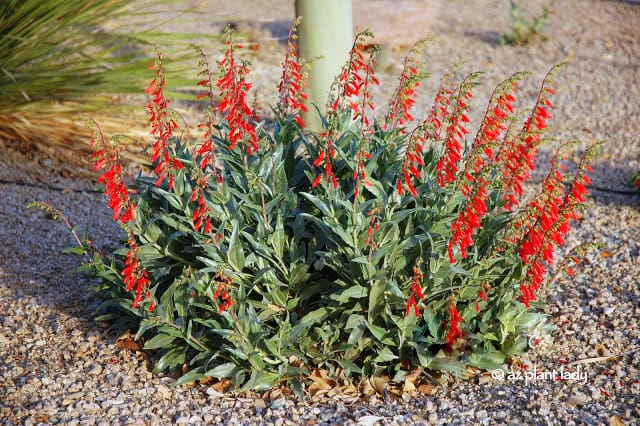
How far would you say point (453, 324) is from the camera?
2934mm

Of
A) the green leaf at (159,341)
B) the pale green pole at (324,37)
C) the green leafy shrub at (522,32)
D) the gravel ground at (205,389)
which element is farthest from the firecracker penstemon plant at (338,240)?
the green leafy shrub at (522,32)

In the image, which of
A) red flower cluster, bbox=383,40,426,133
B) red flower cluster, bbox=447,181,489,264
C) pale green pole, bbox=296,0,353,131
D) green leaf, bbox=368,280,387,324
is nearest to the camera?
A: red flower cluster, bbox=447,181,489,264

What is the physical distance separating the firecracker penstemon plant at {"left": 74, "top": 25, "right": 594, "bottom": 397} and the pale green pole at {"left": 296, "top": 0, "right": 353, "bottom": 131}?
1693 mm

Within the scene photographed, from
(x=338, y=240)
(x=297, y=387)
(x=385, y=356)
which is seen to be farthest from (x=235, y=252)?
(x=385, y=356)

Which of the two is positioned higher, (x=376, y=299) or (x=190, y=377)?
(x=376, y=299)

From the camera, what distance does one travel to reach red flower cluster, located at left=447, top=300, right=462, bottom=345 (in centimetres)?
290

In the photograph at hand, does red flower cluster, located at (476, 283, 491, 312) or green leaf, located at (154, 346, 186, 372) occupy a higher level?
red flower cluster, located at (476, 283, 491, 312)

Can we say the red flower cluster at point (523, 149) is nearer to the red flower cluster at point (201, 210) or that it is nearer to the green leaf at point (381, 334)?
the green leaf at point (381, 334)

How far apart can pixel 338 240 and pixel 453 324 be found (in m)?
0.54

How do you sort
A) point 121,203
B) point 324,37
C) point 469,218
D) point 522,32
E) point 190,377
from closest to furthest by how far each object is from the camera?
point 469,218 → point 121,203 → point 190,377 → point 324,37 → point 522,32

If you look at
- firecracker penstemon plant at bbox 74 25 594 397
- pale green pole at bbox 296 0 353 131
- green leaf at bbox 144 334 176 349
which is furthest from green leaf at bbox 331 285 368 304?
pale green pole at bbox 296 0 353 131

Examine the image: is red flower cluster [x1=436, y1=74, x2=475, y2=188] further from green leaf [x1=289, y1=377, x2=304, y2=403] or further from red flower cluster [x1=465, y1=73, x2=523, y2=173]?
green leaf [x1=289, y1=377, x2=304, y2=403]

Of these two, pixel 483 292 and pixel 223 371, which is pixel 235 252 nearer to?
pixel 223 371

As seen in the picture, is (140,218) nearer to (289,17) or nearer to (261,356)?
(261,356)
